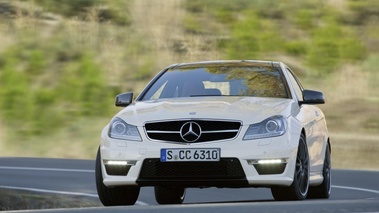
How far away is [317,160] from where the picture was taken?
40.9 ft

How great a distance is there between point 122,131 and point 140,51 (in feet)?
83.2

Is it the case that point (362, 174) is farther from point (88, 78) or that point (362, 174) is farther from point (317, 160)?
point (88, 78)

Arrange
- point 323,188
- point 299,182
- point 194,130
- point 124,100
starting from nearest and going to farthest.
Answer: point 194,130 < point 299,182 < point 124,100 < point 323,188

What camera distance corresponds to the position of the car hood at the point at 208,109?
10.9 meters

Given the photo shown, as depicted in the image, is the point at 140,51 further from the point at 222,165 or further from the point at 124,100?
the point at 222,165

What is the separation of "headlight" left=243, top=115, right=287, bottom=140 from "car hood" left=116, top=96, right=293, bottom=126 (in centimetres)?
5

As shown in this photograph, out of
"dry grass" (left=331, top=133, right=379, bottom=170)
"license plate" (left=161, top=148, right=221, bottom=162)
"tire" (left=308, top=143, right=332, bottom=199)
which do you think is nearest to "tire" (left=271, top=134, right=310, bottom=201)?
"license plate" (left=161, top=148, right=221, bottom=162)

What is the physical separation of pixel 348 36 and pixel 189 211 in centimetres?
2581

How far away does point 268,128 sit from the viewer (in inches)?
428

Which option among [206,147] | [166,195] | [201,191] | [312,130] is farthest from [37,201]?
[206,147]

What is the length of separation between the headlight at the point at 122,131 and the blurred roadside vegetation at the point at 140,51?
17627 millimetres

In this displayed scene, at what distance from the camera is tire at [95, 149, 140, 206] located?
1134cm

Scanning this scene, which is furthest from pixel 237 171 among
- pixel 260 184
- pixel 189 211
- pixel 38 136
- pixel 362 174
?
pixel 38 136

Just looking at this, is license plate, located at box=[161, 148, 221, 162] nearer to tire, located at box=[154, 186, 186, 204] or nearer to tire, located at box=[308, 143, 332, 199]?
tire, located at box=[308, 143, 332, 199]
